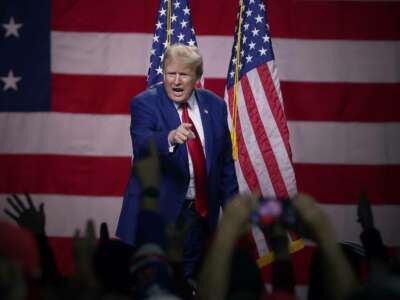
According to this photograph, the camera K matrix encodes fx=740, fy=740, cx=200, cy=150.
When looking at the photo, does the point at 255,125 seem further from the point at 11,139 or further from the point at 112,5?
the point at 11,139

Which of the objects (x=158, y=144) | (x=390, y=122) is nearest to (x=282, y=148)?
(x=390, y=122)

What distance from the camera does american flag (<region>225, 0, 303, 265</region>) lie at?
3.26 meters

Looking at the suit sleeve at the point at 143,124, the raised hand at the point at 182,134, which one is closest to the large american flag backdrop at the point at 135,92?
the suit sleeve at the point at 143,124

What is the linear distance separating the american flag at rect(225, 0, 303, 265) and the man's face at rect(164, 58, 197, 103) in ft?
2.65

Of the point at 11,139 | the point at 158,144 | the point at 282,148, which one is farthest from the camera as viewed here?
the point at 11,139

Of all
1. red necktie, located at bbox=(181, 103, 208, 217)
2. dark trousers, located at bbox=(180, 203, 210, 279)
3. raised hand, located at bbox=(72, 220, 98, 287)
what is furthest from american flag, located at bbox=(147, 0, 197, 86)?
raised hand, located at bbox=(72, 220, 98, 287)

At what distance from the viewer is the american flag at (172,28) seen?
322 cm

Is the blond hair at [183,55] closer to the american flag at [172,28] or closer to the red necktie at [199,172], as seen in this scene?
the red necktie at [199,172]

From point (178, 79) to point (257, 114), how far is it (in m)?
0.88

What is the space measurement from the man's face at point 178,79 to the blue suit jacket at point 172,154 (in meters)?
0.04

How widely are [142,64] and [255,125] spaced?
0.76 m

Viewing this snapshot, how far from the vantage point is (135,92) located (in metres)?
3.70

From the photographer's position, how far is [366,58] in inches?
147

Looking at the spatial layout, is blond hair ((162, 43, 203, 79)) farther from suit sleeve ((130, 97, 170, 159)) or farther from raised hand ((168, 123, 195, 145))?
raised hand ((168, 123, 195, 145))
